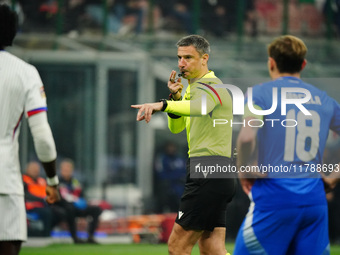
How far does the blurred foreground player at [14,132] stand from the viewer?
3.95 metres

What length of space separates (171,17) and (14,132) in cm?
1164

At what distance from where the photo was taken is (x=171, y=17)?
15.4 metres

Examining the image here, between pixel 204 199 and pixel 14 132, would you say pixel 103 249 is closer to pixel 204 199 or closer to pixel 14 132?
pixel 204 199

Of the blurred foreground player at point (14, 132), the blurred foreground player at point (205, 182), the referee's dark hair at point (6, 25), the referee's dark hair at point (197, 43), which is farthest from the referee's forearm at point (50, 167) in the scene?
the referee's dark hair at point (197, 43)

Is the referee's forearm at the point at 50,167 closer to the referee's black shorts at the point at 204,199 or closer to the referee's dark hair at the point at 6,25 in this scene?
the referee's dark hair at the point at 6,25

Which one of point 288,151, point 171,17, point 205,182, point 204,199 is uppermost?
point 171,17

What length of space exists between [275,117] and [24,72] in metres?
1.50

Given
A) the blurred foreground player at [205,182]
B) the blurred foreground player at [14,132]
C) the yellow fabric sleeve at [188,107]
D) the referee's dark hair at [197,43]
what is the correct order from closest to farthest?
the blurred foreground player at [14,132], the yellow fabric sleeve at [188,107], the blurred foreground player at [205,182], the referee's dark hair at [197,43]

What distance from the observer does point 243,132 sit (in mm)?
4055

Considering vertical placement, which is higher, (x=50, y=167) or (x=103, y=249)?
(x=50, y=167)

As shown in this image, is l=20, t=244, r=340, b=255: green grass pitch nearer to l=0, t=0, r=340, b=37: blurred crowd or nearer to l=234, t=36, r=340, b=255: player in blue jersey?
l=0, t=0, r=340, b=37: blurred crowd

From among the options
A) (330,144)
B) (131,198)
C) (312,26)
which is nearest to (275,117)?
(330,144)

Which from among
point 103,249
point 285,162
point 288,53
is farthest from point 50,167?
point 103,249

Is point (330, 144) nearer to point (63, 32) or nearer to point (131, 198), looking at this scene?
point (131, 198)
